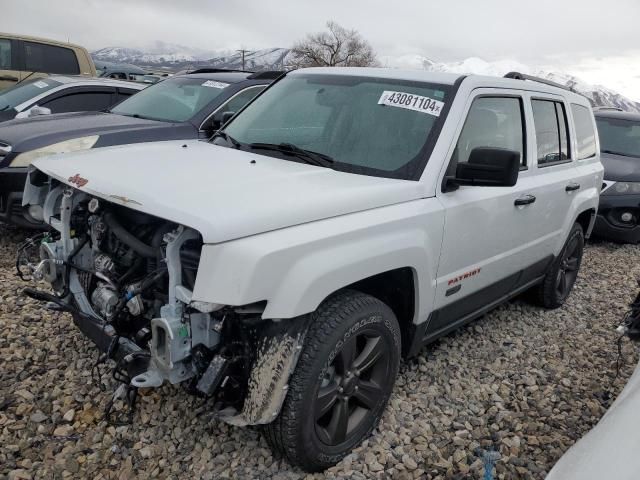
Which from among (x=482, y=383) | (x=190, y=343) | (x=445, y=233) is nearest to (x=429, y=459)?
(x=482, y=383)

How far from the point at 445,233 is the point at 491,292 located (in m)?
0.94

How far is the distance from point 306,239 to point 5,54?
8985 millimetres

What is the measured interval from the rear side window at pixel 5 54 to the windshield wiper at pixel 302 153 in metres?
7.78

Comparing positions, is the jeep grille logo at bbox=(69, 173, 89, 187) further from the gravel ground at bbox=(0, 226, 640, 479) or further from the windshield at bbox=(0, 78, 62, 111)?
the windshield at bbox=(0, 78, 62, 111)

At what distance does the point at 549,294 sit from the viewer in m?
4.55

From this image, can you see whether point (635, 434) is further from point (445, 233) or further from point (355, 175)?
point (355, 175)

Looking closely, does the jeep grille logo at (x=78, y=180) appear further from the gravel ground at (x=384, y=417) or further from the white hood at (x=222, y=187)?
the gravel ground at (x=384, y=417)

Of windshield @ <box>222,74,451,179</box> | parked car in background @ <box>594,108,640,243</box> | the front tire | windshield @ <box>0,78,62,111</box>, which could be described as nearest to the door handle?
windshield @ <box>222,74,451,179</box>

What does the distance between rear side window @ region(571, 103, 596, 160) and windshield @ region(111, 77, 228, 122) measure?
11.3 feet

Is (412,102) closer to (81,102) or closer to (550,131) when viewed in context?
(550,131)

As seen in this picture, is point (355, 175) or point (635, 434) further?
point (355, 175)

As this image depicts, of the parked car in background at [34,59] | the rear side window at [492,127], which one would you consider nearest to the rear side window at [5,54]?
the parked car in background at [34,59]

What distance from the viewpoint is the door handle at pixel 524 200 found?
10.9 ft

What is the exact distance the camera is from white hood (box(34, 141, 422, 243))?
2.03 m
